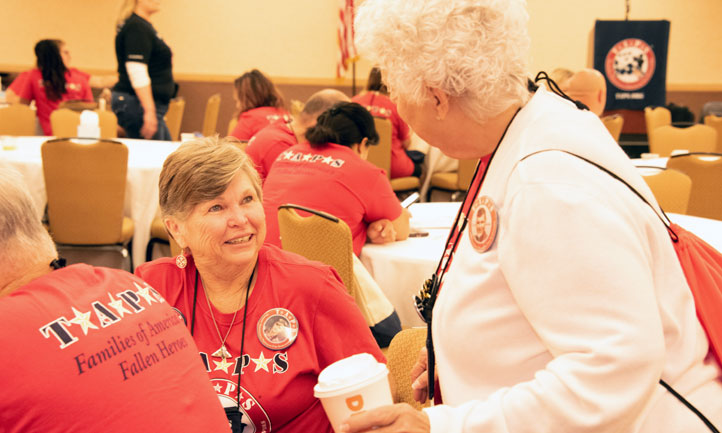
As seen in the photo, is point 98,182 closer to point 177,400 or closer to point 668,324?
point 177,400

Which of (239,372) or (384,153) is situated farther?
(384,153)

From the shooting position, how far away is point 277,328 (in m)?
1.69

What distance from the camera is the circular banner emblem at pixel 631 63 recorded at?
9.13 meters

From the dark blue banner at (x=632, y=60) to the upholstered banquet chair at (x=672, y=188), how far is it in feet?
19.6

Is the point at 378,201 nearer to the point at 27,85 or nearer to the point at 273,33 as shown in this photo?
the point at 27,85

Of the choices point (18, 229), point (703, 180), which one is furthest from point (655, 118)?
point (18, 229)

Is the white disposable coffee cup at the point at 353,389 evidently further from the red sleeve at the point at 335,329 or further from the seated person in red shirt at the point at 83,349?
the red sleeve at the point at 335,329

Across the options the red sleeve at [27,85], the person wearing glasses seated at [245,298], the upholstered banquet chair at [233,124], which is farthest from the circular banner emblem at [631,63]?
the person wearing glasses seated at [245,298]

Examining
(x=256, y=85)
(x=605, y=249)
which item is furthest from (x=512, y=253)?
(x=256, y=85)

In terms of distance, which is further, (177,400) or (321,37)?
(321,37)

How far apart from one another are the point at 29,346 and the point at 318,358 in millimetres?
796

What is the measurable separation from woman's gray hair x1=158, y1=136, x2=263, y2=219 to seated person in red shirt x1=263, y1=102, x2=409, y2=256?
110 cm

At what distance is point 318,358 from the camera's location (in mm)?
1724

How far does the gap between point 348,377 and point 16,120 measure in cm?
646
